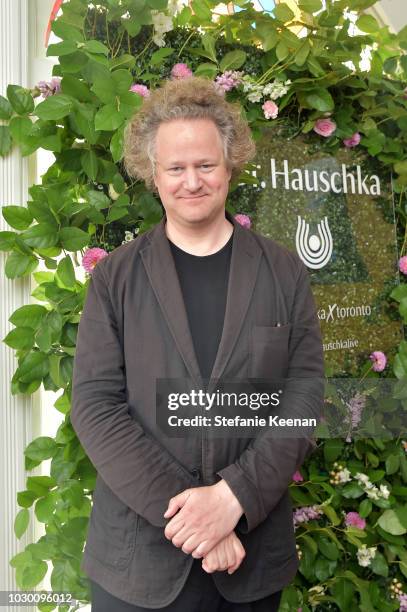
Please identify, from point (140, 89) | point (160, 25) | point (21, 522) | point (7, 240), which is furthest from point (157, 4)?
point (21, 522)

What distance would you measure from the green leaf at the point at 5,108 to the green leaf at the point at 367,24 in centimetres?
100

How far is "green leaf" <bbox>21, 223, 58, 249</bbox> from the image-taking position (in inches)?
53.8

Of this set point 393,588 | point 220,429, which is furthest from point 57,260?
point 393,588

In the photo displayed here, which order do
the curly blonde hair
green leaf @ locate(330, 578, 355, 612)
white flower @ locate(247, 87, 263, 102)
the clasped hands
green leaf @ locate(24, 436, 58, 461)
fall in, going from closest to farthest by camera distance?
1. the clasped hands
2. the curly blonde hair
3. green leaf @ locate(24, 436, 58, 461)
4. white flower @ locate(247, 87, 263, 102)
5. green leaf @ locate(330, 578, 355, 612)

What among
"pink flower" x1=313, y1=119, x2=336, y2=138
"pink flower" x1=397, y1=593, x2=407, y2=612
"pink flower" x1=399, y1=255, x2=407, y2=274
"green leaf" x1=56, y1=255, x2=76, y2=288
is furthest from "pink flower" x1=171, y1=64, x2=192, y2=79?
"pink flower" x1=397, y1=593, x2=407, y2=612

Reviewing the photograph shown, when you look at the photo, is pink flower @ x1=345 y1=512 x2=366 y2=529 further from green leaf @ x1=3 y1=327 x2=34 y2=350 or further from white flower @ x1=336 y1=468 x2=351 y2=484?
green leaf @ x1=3 y1=327 x2=34 y2=350

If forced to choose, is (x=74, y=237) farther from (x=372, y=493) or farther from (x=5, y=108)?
(x=372, y=493)

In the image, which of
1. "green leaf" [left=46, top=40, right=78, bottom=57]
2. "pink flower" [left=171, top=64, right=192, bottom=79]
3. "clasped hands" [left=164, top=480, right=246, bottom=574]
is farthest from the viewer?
"pink flower" [left=171, top=64, right=192, bottom=79]

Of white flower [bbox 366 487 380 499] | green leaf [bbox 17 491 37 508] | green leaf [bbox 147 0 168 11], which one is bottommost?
white flower [bbox 366 487 380 499]

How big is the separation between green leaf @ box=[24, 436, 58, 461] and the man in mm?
368

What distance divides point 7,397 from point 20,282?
0.27m

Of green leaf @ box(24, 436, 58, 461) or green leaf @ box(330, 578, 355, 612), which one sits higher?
green leaf @ box(24, 436, 58, 461)

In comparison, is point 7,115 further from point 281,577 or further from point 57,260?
point 281,577

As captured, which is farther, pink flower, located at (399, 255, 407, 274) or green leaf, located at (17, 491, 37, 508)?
pink flower, located at (399, 255, 407, 274)
